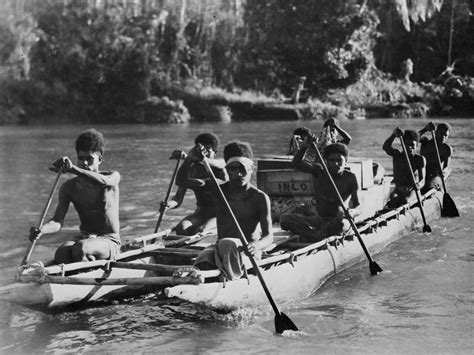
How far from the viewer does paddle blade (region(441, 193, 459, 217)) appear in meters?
13.0

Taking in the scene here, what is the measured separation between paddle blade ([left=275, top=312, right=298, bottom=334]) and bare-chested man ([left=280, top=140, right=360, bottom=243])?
89.7 inches

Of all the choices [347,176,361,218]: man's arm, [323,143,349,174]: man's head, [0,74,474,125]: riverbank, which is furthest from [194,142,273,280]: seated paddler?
[0,74,474,125]: riverbank

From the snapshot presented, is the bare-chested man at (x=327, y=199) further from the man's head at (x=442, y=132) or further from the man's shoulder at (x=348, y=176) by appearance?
the man's head at (x=442, y=132)

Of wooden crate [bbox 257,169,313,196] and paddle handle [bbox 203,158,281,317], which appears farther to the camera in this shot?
wooden crate [bbox 257,169,313,196]

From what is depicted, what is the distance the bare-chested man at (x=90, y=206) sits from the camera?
7148mm

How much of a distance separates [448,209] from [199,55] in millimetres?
30929

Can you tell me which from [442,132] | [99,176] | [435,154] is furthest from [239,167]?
[442,132]

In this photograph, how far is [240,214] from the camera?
7418mm

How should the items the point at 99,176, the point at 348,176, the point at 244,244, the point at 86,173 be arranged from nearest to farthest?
the point at 244,244
the point at 86,173
the point at 99,176
the point at 348,176

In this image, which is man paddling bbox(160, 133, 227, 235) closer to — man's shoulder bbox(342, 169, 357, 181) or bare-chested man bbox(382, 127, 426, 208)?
man's shoulder bbox(342, 169, 357, 181)

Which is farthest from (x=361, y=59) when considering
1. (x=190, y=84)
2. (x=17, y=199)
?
(x=17, y=199)

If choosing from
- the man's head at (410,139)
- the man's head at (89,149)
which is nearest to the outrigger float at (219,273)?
the man's head at (89,149)

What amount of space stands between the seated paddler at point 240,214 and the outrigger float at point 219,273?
0.17m

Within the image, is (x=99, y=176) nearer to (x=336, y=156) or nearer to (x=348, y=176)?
Answer: (x=336, y=156)
